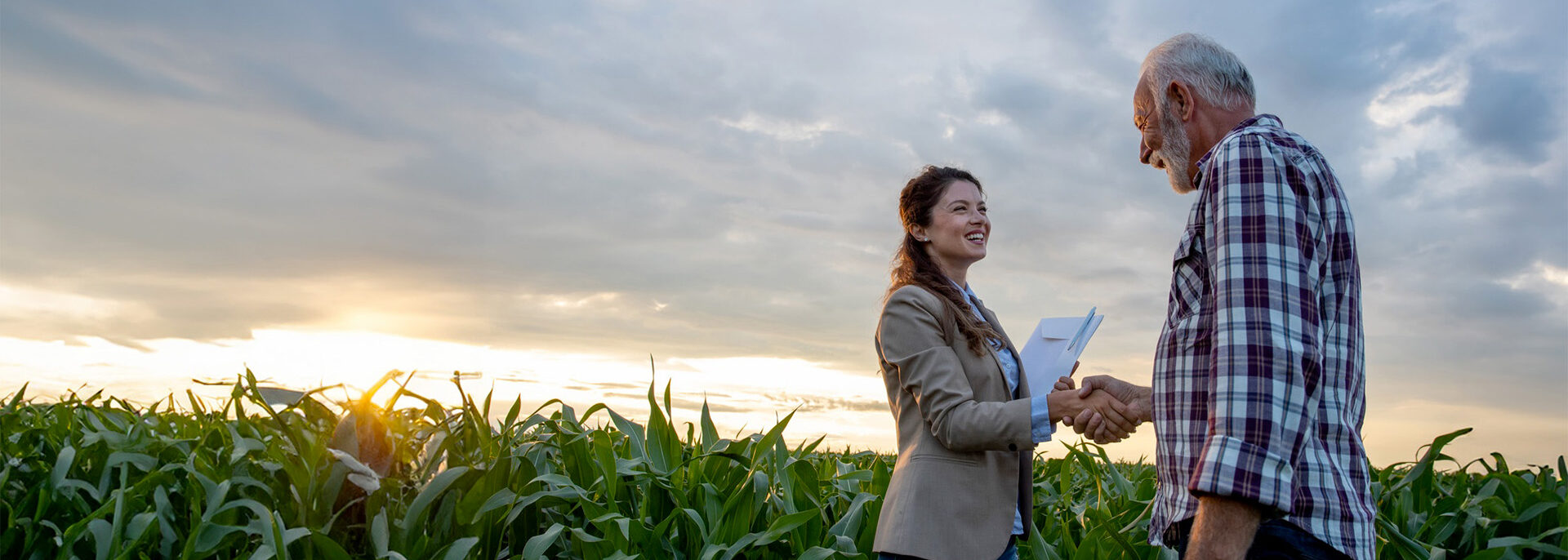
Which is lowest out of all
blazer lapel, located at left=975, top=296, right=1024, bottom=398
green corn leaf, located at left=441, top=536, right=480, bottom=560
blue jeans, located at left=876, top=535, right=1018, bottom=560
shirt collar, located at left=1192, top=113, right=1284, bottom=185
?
green corn leaf, located at left=441, top=536, right=480, bottom=560

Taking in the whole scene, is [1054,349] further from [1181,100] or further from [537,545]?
[537,545]

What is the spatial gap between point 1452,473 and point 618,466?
441 cm

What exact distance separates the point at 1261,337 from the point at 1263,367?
0.16ft

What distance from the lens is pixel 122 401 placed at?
4480mm

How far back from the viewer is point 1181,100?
2049mm

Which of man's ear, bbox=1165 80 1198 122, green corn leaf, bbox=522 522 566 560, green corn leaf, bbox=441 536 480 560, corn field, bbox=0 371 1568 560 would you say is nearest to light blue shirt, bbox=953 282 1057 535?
corn field, bbox=0 371 1568 560

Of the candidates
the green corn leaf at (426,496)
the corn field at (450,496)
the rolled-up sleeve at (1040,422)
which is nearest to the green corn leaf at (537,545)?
the corn field at (450,496)

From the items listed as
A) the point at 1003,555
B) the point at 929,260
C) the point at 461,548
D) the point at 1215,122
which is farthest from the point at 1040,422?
the point at 461,548

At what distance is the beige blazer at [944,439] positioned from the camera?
248 centimetres

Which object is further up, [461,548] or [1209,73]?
[1209,73]

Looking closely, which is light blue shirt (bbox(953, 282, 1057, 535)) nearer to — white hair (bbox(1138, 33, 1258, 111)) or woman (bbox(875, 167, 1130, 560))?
woman (bbox(875, 167, 1130, 560))

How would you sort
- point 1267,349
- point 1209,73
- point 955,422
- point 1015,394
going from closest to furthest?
point 1267,349 → point 1209,73 → point 955,422 → point 1015,394

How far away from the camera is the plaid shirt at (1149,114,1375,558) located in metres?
1.57

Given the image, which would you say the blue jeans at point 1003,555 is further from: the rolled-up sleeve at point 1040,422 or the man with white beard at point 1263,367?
the man with white beard at point 1263,367
